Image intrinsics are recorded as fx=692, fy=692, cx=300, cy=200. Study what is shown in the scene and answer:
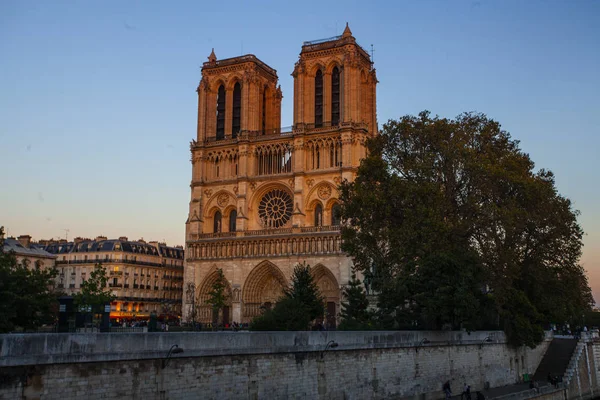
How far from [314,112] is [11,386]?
1786 inches

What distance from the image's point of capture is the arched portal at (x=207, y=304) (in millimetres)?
56500

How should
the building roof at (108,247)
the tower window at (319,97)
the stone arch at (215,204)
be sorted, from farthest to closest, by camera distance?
the building roof at (108,247) < the stone arch at (215,204) < the tower window at (319,97)

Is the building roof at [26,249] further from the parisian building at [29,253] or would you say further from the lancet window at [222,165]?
the lancet window at [222,165]

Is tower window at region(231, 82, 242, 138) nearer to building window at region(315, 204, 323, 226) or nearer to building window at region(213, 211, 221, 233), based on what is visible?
building window at region(213, 211, 221, 233)

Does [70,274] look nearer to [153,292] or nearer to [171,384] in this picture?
[153,292]

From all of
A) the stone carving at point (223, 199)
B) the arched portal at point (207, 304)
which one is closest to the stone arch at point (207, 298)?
the arched portal at point (207, 304)

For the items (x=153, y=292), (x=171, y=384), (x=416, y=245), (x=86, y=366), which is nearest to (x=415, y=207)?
(x=416, y=245)

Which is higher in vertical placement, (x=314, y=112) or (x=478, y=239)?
(x=314, y=112)

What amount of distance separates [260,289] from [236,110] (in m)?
16.1

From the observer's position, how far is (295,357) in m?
20.8

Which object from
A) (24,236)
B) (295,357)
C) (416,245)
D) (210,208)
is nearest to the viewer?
(295,357)

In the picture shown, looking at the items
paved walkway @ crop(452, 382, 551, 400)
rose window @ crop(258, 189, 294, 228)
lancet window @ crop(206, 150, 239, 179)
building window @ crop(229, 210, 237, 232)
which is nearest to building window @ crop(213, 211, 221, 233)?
building window @ crop(229, 210, 237, 232)

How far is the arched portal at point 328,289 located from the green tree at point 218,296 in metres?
7.21

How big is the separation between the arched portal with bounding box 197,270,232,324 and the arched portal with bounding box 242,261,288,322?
1.90 metres
